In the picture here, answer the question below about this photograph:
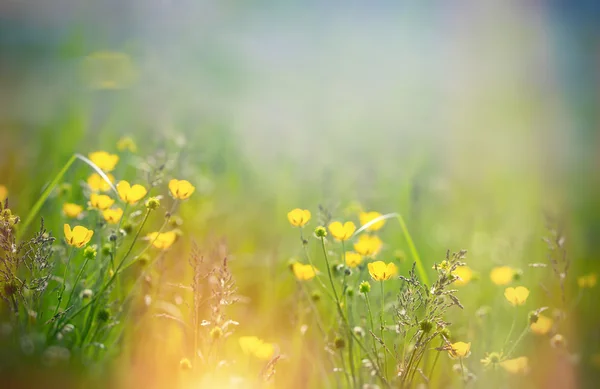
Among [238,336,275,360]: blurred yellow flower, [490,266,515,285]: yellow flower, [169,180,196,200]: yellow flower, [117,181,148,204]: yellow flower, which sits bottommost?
[238,336,275,360]: blurred yellow flower

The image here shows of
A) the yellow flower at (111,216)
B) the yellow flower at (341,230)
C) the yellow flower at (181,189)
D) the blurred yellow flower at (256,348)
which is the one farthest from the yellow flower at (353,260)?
the yellow flower at (111,216)

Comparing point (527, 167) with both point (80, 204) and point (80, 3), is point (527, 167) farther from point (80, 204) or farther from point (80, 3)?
point (80, 3)

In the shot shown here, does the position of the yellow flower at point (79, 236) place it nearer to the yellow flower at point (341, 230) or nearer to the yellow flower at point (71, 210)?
the yellow flower at point (71, 210)

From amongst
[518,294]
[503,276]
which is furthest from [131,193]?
[503,276]

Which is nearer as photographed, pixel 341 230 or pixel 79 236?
pixel 79 236

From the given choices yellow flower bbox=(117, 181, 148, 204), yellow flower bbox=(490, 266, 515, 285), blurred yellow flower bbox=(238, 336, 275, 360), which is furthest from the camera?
yellow flower bbox=(490, 266, 515, 285)

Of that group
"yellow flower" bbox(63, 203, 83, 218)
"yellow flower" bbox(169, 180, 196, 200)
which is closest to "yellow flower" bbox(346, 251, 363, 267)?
"yellow flower" bbox(169, 180, 196, 200)

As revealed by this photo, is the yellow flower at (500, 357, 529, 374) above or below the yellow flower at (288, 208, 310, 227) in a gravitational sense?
below

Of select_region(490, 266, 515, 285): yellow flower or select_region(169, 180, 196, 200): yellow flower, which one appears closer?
select_region(169, 180, 196, 200): yellow flower

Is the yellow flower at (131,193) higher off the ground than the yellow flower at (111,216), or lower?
higher

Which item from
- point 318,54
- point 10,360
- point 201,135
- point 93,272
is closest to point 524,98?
point 318,54

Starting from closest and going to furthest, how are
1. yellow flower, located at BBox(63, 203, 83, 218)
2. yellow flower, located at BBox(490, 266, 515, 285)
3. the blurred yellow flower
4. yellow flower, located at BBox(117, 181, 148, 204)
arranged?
1. the blurred yellow flower
2. yellow flower, located at BBox(117, 181, 148, 204)
3. yellow flower, located at BBox(63, 203, 83, 218)
4. yellow flower, located at BBox(490, 266, 515, 285)

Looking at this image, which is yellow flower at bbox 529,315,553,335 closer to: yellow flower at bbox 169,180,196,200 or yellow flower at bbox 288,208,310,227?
yellow flower at bbox 288,208,310,227

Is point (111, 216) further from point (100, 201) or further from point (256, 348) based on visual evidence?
point (256, 348)
